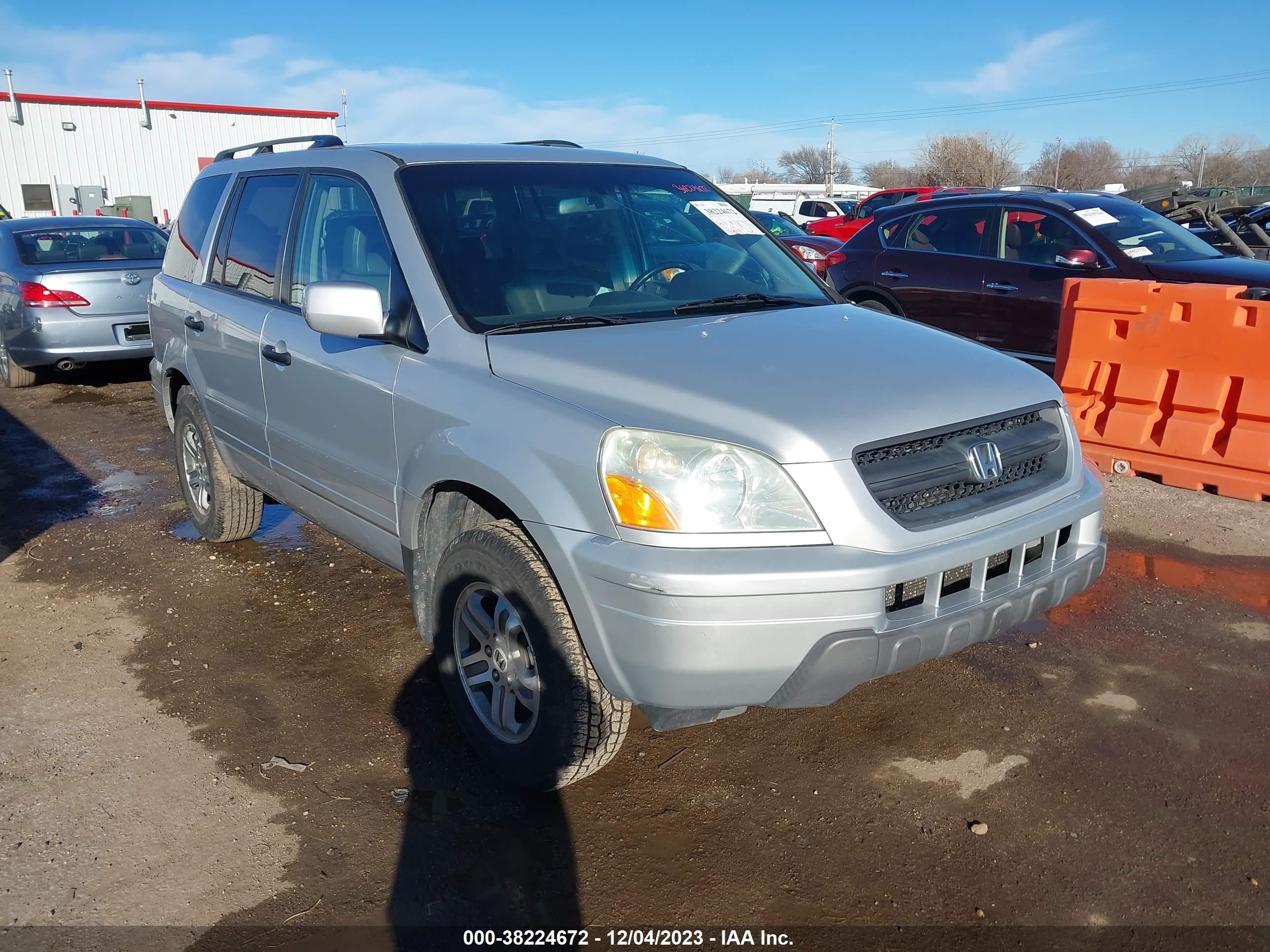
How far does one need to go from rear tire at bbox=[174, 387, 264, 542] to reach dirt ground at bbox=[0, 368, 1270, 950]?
593 mm

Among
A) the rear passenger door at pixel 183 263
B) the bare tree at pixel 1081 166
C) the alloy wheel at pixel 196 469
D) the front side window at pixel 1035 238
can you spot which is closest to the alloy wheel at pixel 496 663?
the alloy wheel at pixel 196 469

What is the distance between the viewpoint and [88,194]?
1222 inches

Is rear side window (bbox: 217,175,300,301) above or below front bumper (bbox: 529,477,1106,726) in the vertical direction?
above

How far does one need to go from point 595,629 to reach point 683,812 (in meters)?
0.78

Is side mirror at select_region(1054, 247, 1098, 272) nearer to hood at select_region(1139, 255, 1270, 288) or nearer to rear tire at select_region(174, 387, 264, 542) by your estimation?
hood at select_region(1139, 255, 1270, 288)

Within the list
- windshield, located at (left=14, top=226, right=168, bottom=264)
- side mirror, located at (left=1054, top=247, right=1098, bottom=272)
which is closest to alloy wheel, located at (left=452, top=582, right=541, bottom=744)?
side mirror, located at (left=1054, top=247, right=1098, bottom=272)

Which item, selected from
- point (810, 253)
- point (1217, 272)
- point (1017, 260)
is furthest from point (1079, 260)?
point (810, 253)

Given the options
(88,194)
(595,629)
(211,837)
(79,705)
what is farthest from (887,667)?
(88,194)

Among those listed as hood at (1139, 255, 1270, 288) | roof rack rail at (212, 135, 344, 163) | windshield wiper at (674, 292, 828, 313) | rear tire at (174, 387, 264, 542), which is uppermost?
roof rack rail at (212, 135, 344, 163)

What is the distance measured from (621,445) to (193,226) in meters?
3.49

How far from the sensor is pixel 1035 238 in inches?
313

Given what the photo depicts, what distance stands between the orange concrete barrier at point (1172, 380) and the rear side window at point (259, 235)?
4.52 meters

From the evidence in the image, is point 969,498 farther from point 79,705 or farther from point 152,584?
point 152,584

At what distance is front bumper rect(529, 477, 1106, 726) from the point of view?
2.42 meters
